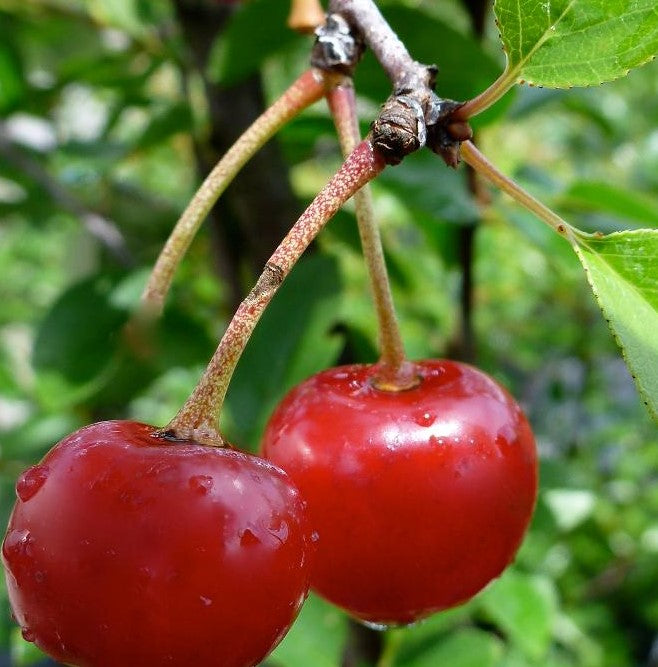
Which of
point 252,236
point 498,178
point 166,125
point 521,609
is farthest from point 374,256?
point 521,609

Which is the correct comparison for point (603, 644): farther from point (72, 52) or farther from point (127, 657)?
point (127, 657)

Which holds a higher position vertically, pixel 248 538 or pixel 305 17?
pixel 305 17

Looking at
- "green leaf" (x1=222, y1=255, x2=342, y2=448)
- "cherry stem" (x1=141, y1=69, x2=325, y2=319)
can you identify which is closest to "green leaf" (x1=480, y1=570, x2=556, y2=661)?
"green leaf" (x1=222, y1=255, x2=342, y2=448)

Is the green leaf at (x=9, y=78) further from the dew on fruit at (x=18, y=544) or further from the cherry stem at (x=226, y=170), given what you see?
the dew on fruit at (x=18, y=544)

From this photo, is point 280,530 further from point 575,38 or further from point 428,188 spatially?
point 428,188

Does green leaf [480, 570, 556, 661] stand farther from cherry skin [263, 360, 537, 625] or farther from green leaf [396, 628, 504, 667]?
cherry skin [263, 360, 537, 625]
